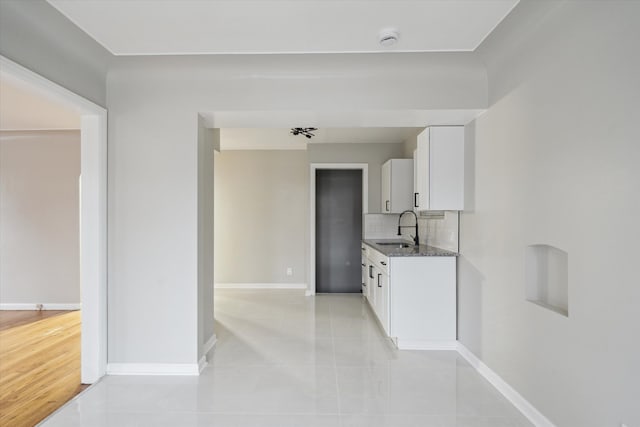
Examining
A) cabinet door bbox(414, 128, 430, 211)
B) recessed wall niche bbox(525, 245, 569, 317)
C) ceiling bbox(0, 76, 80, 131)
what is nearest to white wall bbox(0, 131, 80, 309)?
ceiling bbox(0, 76, 80, 131)

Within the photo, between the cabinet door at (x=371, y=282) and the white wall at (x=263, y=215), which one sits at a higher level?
the white wall at (x=263, y=215)

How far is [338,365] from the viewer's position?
307 centimetres

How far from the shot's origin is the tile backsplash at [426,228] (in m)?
3.54

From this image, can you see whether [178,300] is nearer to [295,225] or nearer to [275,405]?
[275,405]

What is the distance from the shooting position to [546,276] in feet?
7.50

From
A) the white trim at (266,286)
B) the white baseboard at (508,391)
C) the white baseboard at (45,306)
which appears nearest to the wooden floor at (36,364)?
the white baseboard at (45,306)

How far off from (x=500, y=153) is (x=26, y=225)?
19.7ft

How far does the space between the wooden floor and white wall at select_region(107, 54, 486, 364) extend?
0.46 meters

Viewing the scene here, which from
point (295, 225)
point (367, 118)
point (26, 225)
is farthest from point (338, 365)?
point (26, 225)

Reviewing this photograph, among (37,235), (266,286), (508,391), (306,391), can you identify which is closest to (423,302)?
(508,391)

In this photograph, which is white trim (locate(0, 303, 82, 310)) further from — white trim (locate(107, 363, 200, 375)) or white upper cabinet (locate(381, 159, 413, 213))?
white upper cabinet (locate(381, 159, 413, 213))

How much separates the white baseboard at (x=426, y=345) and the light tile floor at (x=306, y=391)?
7 cm

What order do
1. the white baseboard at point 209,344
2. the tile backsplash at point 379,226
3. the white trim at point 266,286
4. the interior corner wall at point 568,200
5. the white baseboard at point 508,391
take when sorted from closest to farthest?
the interior corner wall at point 568,200 → the white baseboard at point 508,391 → the white baseboard at point 209,344 → the tile backsplash at point 379,226 → the white trim at point 266,286

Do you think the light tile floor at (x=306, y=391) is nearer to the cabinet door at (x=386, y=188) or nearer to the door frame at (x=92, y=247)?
the door frame at (x=92, y=247)
